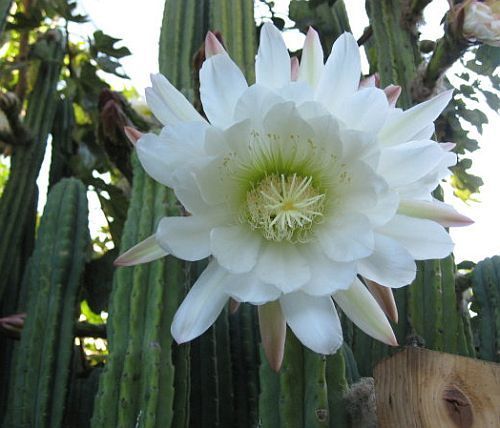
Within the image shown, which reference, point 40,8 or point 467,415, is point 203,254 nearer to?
point 467,415

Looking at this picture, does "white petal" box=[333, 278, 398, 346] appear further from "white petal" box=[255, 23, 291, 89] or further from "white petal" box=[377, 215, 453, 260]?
"white petal" box=[255, 23, 291, 89]

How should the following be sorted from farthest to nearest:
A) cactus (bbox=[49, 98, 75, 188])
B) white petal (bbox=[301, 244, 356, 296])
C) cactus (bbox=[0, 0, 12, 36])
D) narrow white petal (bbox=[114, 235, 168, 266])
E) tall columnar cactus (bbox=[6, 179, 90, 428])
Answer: cactus (bbox=[49, 98, 75, 188]) < cactus (bbox=[0, 0, 12, 36]) < tall columnar cactus (bbox=[6, 179, 90, 428]) < narrow white petal (bbox=[114, 235, 168, 266]) < white petal (bbox=[301, 244, 356, 296])

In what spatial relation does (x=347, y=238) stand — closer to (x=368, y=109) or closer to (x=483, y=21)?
(x=368, y=109)

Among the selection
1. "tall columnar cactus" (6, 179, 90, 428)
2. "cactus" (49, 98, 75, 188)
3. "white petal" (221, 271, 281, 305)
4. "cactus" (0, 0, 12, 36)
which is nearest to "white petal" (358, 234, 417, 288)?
"white petal" (221, 271, 281, 305)

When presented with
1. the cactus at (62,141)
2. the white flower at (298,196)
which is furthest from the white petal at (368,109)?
the cactus at (62,141)

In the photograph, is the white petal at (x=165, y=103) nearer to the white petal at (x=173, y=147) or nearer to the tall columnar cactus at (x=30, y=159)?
the white petal at (x=173, y=147)

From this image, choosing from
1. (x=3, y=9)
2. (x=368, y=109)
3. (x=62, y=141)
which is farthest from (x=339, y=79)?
(x=62, y=141)
